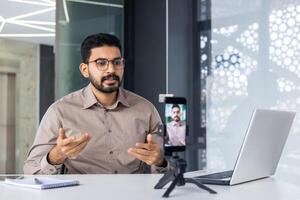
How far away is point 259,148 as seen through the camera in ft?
4.84

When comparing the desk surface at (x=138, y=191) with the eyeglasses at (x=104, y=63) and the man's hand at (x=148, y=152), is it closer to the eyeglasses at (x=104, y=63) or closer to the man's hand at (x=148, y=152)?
the man's hand at (x=148, y=152)

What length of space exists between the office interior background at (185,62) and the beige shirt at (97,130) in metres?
1.85

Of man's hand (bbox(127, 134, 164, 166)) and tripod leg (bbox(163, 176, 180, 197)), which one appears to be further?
man's hand (bbox(127, 134, 164, 166))

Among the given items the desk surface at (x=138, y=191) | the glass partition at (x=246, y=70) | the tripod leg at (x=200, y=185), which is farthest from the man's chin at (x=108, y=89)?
the glass partition at (x=246, y=70)

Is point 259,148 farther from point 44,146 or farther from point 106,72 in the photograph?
point 44,146

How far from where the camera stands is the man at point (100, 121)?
2.01 metres

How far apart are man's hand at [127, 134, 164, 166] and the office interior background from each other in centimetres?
218

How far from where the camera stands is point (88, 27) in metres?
4.28

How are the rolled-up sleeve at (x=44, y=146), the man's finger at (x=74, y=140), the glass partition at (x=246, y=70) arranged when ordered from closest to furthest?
the man's finger at (x=74, y=140) → the rolled-up sleeve at (x=44, y=146) → the glass partition at (x=246, y=70)

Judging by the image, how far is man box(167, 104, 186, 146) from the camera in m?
1.34

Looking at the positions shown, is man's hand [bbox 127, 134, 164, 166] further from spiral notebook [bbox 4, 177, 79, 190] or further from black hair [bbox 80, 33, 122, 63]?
black hair [bbox 80, 33, 122, 63]

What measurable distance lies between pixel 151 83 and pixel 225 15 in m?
0.97

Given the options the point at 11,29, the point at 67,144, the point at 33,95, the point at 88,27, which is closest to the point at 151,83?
the point at 88,27

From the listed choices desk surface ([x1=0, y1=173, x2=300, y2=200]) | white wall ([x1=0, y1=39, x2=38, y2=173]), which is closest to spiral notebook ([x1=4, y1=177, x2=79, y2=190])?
desk surface ([x1=0, y1=173, x2=300, y2=200])
